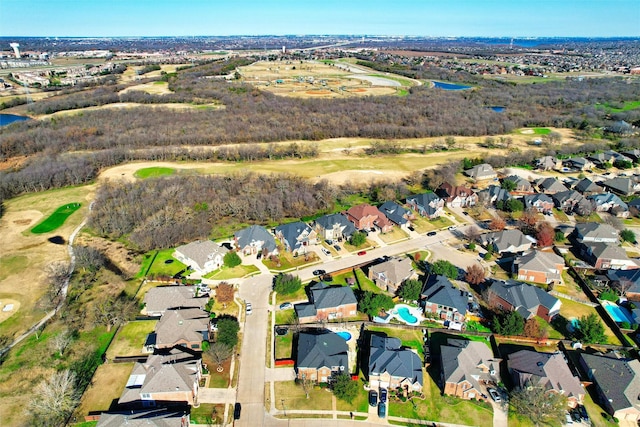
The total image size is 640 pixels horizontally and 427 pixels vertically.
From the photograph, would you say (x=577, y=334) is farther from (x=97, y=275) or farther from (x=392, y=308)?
(x=97, y=275)

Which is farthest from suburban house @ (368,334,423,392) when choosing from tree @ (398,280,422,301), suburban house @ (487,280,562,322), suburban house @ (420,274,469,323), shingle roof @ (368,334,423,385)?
suburban house @ (487,280,562,322)

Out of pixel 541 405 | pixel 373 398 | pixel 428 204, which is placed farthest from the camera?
pixel 428 204

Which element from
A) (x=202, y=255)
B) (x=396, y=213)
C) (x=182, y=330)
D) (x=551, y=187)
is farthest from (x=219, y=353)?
(x=551, y=187)

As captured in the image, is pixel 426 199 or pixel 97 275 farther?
pixel 426 199

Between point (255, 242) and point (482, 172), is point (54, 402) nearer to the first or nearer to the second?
point (255, 242)

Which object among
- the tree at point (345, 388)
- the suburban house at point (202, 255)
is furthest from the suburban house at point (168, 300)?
the tree at point (345, 388)

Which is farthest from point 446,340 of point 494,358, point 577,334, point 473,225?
point 473,225

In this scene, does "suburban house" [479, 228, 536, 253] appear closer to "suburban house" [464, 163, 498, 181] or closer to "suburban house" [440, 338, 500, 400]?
"suburban house" [440, 338, 500, 400]
